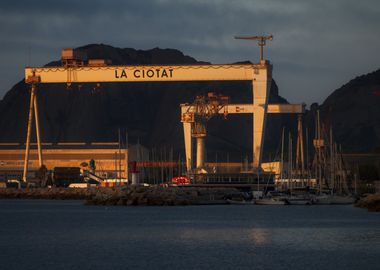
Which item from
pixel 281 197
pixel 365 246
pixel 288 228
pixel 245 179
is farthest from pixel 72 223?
pixel 245 179

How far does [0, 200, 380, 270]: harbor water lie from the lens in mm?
37500

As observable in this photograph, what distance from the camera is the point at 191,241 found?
46719 mm

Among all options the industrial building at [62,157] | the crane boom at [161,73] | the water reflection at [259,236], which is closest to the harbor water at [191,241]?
the water reflection at [259,236]

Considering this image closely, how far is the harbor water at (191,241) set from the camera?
37.5 m

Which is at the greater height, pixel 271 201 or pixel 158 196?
pixel 158 196

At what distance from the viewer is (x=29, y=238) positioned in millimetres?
49188

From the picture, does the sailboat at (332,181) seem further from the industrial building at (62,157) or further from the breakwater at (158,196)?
the industrial building at (62,157)

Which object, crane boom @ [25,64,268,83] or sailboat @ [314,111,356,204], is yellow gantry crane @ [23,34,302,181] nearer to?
crane boom @ [25,64,268,83]

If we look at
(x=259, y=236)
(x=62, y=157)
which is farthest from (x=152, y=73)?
(x=62, y=157)

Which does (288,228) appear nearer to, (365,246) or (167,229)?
(167,229)

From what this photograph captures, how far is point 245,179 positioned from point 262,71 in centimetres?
2134

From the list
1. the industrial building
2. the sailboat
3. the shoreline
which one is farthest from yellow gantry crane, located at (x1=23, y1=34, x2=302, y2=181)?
the industrial building

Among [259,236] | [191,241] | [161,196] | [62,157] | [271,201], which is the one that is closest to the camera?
[191,241]

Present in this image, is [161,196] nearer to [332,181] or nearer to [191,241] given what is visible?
[332,181]
